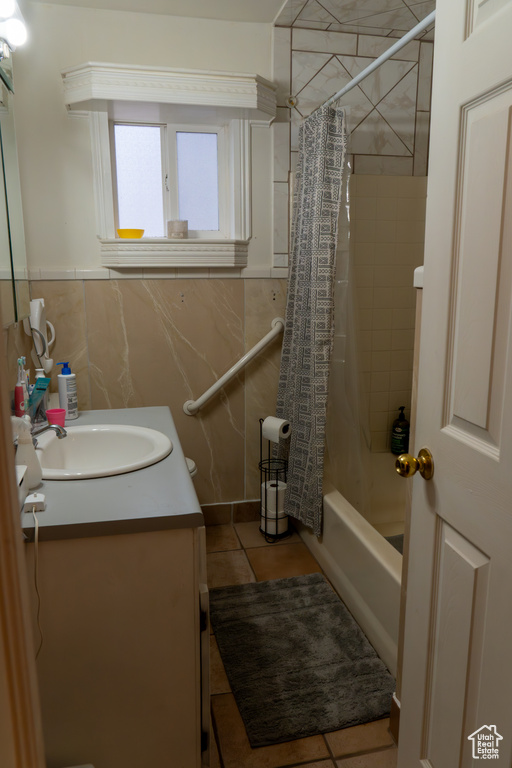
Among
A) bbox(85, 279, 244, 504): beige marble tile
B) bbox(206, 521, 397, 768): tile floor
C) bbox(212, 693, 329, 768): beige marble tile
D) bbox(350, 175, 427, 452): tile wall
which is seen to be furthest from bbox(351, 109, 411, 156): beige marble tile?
bbox(212, 693, 329, 768): beige marble tile

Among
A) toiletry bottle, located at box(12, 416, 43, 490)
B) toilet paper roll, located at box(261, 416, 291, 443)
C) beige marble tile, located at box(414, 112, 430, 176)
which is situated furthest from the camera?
beige marble tile, located at box(414, 112, 430, 176)

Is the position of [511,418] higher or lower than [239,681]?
higher

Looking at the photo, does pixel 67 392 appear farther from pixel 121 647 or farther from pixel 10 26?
pixel 10 26

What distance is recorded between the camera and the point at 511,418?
2.79ft

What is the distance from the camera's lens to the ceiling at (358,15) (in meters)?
2.18

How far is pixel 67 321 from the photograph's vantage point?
2412 millimetres

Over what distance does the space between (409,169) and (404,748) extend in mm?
2372

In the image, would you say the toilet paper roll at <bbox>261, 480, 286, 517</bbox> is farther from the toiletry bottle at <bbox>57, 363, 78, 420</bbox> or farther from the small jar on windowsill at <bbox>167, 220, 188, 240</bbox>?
the small jar on windowsill at <bbox>167, 220, 188, 240</bbox>

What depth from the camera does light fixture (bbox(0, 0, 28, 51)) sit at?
1.56 m

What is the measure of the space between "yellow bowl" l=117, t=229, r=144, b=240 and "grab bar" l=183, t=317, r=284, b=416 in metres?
0.72

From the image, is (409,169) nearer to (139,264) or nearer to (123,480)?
(139,264)

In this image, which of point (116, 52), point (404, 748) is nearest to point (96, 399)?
point (116, 52)

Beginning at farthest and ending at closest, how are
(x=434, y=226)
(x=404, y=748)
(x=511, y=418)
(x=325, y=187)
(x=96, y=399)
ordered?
1. (x=96, y=399)
2. (x=325, y=187)
3. (x=404, y=748)
4. (x=434, y=226)
5. (x=511, y=418)

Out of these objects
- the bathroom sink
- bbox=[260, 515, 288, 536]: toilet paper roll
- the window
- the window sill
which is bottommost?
bbox=[260, 515, 288, 536]: toilet paper roll
